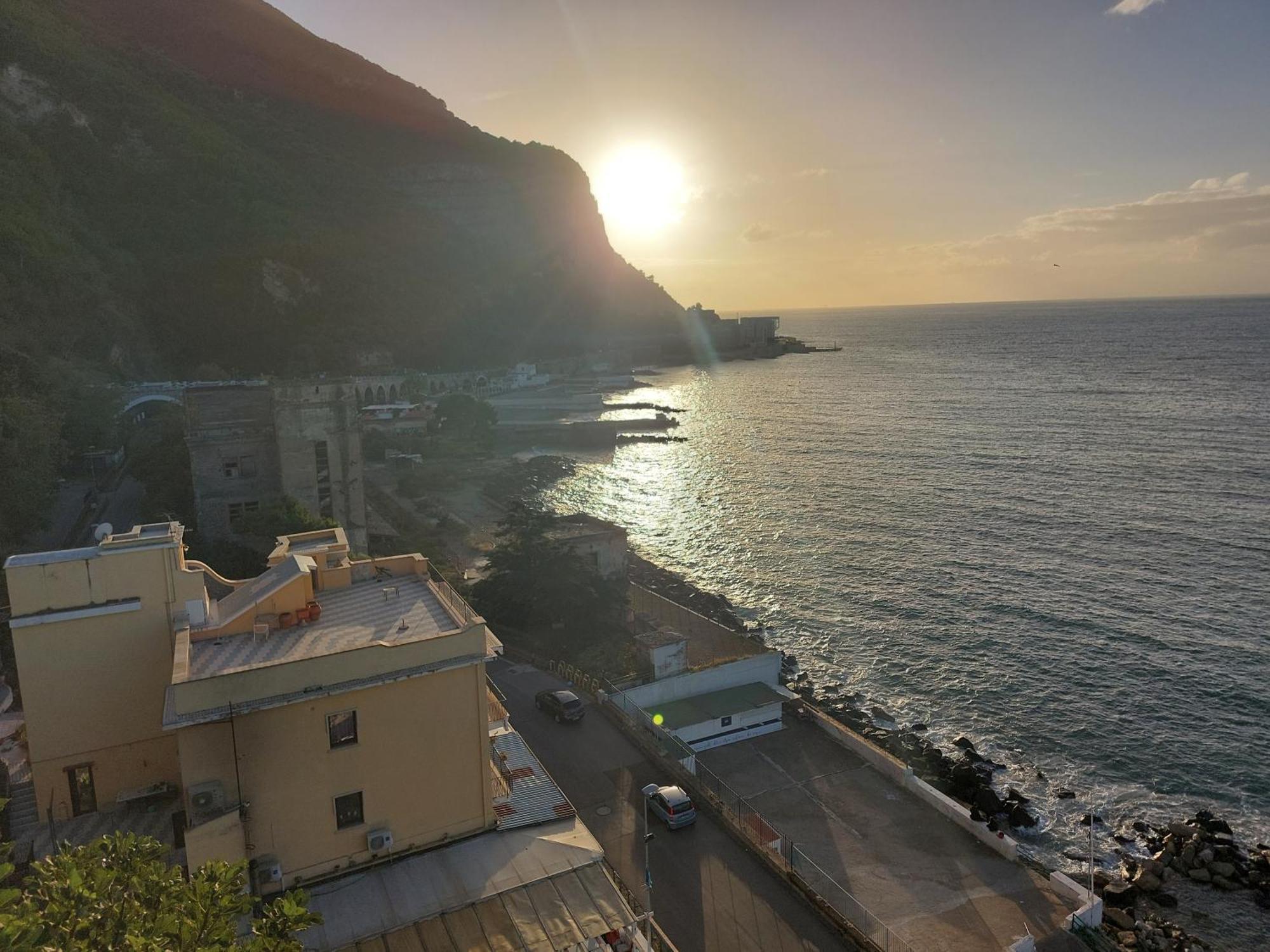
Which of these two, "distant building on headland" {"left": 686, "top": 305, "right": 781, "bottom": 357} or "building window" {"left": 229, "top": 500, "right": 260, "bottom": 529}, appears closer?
"building window" {"left": 229, "top": 500, "right": 260, "bottom": 529}

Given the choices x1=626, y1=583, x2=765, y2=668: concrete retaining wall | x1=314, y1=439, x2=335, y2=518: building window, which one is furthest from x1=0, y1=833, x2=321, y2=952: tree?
x1=314, y1=439, x2=335, y2=518: building window

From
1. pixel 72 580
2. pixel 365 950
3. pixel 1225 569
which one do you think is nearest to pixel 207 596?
pixel 72 580

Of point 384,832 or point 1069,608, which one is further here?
point 1069,608

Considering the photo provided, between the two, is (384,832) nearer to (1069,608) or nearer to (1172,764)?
(1172,764)

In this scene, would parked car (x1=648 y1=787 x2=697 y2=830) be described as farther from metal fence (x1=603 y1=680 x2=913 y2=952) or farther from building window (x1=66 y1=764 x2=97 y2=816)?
building window (x1=66 y1=764 x2=97 y2=816)

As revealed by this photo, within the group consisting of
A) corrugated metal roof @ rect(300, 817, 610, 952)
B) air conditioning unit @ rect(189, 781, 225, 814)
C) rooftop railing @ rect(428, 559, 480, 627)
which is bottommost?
corrugated metal roof @ rect(300, 817, 610, 952)

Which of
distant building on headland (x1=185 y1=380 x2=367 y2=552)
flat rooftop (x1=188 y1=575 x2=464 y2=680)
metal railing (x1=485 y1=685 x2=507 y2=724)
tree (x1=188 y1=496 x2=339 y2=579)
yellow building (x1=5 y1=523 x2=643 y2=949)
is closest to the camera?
yellow building (x1=5 y1=523 x2=643 y2=949)

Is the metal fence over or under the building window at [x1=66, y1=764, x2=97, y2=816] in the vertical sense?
A: under
